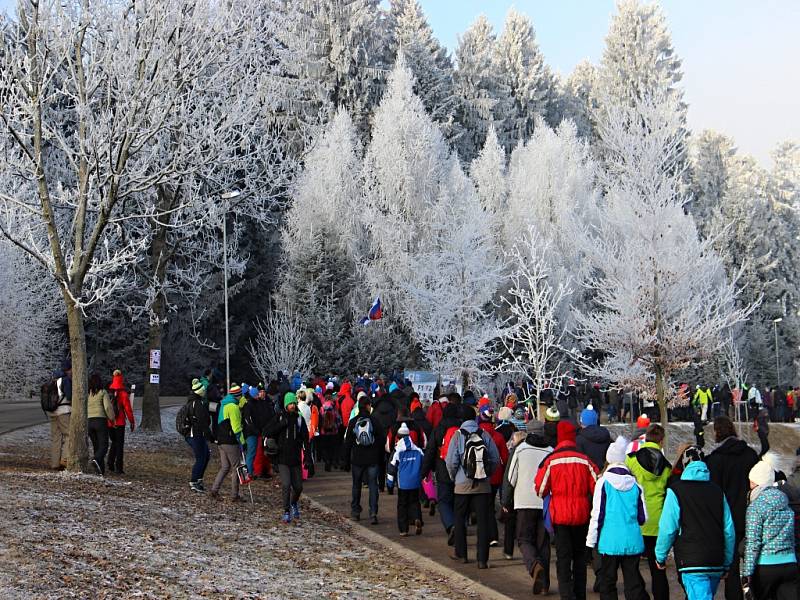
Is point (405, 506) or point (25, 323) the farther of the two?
point (25, 323)

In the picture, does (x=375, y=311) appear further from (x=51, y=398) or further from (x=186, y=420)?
(x=186, y=420)

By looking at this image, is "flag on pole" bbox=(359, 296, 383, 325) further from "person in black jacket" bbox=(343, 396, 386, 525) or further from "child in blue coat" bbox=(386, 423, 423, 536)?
"child in blue coat" bbox=(386, 423, 423, 536)

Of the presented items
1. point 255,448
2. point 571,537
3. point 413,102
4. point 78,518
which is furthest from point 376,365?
point 571,537

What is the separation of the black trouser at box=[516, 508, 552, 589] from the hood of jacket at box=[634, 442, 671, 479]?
171 cm

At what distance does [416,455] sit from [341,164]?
32.1 metres

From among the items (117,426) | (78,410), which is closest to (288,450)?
(78,410)

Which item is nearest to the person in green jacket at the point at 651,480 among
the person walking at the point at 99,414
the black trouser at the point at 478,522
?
the black trouser at the point at 478,522

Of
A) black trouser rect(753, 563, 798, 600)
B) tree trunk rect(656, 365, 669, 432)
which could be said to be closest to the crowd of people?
black trouser rect(753, 563, 798, 600)

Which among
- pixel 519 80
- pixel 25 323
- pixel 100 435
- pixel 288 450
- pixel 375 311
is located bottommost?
pixel 288 450

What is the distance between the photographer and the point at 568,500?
994cm

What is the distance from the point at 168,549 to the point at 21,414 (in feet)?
79.7

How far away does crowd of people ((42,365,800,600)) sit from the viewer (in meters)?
8.12

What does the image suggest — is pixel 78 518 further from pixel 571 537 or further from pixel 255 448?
pixel 255 448

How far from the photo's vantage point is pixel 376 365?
42.7 metres
